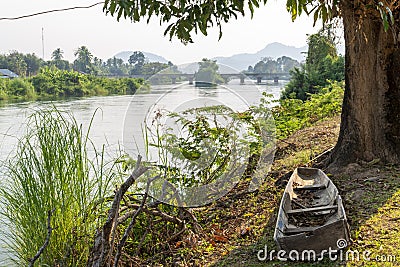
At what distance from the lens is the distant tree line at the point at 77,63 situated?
23.1ft

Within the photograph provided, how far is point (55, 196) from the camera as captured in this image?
2717 millimetres

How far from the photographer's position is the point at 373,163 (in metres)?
3.65

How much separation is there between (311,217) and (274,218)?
413 mm

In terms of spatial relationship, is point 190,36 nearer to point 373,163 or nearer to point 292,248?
point 292,248

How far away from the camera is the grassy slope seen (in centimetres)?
260

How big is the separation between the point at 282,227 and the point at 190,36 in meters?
1.05

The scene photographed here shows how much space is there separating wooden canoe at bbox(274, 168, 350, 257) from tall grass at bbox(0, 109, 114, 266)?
3.42 feet

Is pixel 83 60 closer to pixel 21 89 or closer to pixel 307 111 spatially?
pixel 21 89

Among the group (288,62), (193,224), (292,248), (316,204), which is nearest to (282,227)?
(292,248)

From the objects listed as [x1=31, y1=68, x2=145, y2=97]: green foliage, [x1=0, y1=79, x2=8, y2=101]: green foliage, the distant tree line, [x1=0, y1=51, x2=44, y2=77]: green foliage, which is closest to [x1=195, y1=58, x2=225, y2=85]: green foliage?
the distant tree line

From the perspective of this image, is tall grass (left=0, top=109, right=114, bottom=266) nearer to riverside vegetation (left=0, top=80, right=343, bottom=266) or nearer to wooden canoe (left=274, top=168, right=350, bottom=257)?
riverside vegetation (left=0, top=80, right=343, bottom=266)

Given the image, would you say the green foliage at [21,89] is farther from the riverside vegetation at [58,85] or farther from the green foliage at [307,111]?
the green foliage at [307,111]

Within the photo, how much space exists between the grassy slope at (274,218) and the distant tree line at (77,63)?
3.30 meters

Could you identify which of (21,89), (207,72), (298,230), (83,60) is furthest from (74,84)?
(298,230)
